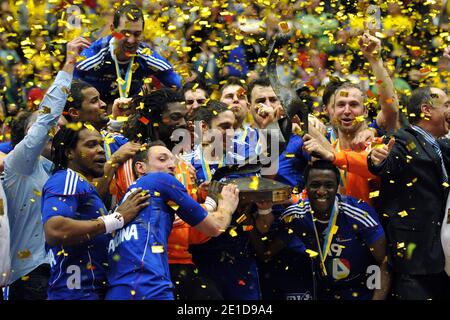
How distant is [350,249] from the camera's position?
800cm

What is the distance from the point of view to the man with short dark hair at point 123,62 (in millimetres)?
9023

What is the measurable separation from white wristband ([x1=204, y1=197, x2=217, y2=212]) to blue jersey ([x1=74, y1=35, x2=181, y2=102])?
1.91m

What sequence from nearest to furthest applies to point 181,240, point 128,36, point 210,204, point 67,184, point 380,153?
point 67,184, point 210,204, point 181,240, point 380,153, point 128,36

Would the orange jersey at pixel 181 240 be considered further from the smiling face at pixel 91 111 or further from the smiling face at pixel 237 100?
the smiling face at pixel 237 100

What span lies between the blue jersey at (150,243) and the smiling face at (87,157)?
Result: 362 millimetres

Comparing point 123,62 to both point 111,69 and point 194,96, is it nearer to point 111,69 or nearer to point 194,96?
point 111,69

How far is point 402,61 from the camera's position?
1038cm

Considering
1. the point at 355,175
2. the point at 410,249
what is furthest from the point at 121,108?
the point at 410,249

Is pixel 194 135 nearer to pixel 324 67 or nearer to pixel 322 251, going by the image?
pixel 322 251

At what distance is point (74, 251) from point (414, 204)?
242 cm

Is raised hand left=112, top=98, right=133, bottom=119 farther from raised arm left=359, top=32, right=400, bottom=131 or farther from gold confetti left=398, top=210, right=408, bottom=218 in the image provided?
gold confetti left=398, top=210, right=408, bottom=218

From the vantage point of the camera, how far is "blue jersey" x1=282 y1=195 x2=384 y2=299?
7969mm

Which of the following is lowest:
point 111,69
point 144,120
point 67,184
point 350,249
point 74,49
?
point 350,249

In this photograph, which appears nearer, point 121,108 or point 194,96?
point 121,108
